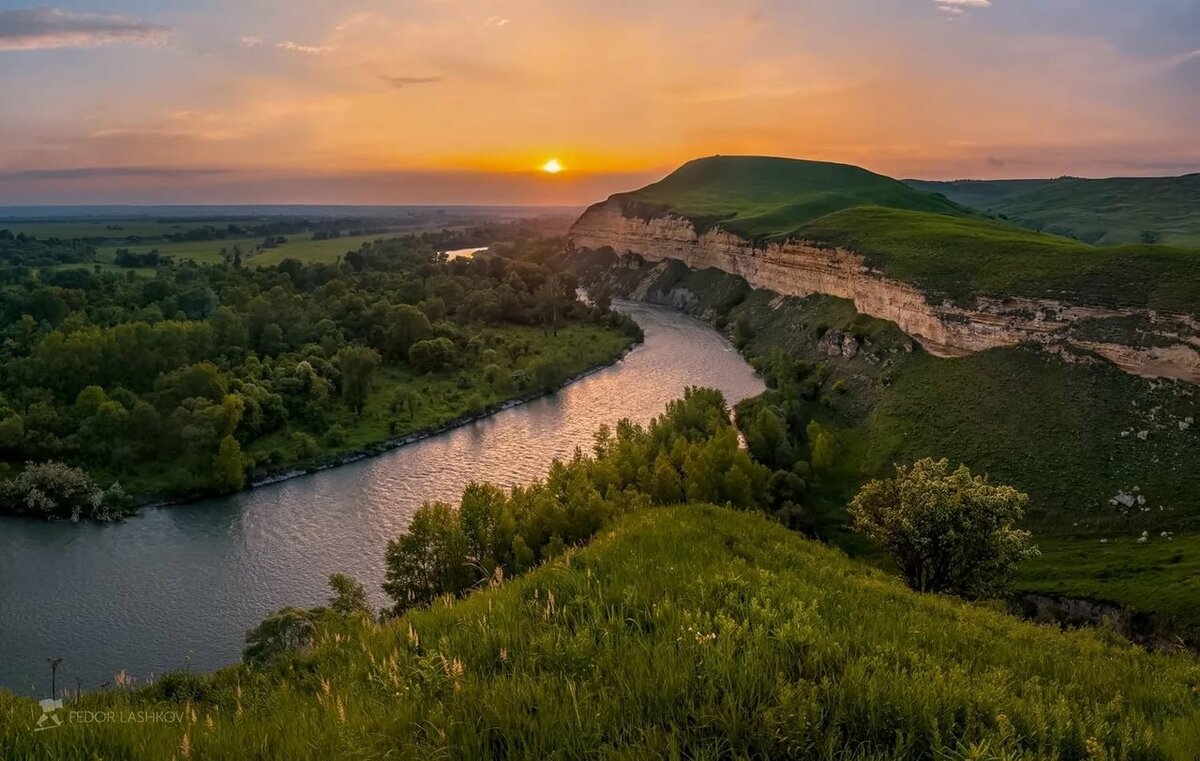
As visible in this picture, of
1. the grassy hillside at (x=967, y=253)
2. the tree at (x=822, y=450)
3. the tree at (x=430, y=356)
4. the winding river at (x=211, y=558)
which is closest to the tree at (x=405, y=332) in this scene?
the tree at (x=430, y=356)

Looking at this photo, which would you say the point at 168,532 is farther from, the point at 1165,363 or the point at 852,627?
the point at 1165,363

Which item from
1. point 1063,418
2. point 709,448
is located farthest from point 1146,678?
point 1063,418

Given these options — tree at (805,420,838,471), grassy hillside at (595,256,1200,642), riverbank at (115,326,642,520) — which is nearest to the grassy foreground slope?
grassy hillside at (595,256,1200,642)

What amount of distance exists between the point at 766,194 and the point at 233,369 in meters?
114

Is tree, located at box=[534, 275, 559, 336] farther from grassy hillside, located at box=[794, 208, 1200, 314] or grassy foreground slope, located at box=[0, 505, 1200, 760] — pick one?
grassy foreground slope, located at box=[0, 505, 1200, 760]

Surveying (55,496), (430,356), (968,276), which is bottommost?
(55,496)

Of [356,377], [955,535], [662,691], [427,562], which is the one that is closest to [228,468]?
[356,377]

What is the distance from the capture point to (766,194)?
142 m

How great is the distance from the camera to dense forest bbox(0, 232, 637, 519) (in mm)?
40562

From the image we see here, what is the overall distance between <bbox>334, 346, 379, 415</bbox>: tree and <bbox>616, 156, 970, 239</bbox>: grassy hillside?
53.8 meters

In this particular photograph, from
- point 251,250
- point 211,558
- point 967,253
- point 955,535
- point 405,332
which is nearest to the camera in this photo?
point 955,535

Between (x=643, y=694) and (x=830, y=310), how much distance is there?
6392cm

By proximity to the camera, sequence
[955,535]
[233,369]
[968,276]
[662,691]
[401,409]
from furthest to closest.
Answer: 1. [233,369]
2. [401,409]
3. [968,276]
4. [955,535]
5. [662,691]

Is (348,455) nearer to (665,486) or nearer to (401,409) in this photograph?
(401,409)
